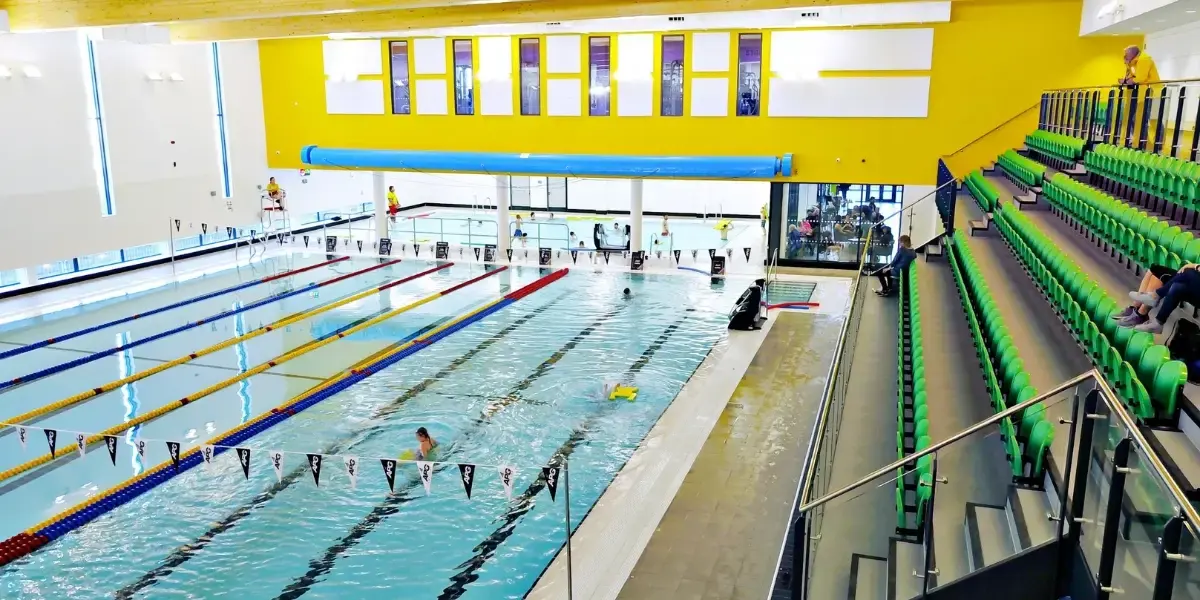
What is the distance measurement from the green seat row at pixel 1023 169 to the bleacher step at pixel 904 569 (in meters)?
7.61

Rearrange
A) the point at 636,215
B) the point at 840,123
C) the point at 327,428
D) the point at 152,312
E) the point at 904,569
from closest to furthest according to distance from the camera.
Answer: the point at 904,569 < the point at 327,428 < the point at 152,312 < the point at 840,123 < the point at 636,215

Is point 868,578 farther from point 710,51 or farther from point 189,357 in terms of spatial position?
point 710,51

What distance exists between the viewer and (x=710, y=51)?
15.9 m

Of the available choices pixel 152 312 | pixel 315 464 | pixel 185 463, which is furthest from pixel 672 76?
pixel 315 464

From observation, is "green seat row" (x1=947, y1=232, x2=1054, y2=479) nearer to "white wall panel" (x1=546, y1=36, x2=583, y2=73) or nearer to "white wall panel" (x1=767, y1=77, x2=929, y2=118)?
"white wall panel" (x1=767, y1=77, x2=929, y2=118)

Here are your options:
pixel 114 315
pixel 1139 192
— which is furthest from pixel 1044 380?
pixel 114 315

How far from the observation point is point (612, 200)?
27.2m

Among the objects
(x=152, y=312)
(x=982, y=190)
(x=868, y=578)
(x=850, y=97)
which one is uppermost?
(x=850, y=97)

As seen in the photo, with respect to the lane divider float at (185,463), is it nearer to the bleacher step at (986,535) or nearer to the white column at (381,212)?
the bleacher step at (986,535)

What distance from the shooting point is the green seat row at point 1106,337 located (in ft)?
12.5

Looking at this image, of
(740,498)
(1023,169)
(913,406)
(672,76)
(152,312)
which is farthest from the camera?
(672,76)

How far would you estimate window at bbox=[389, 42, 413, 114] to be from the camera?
58.2ft

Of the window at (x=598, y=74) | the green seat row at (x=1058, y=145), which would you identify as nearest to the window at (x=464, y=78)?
the window at (x=598, y=74)

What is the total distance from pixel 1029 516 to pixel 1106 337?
78.1 inches
